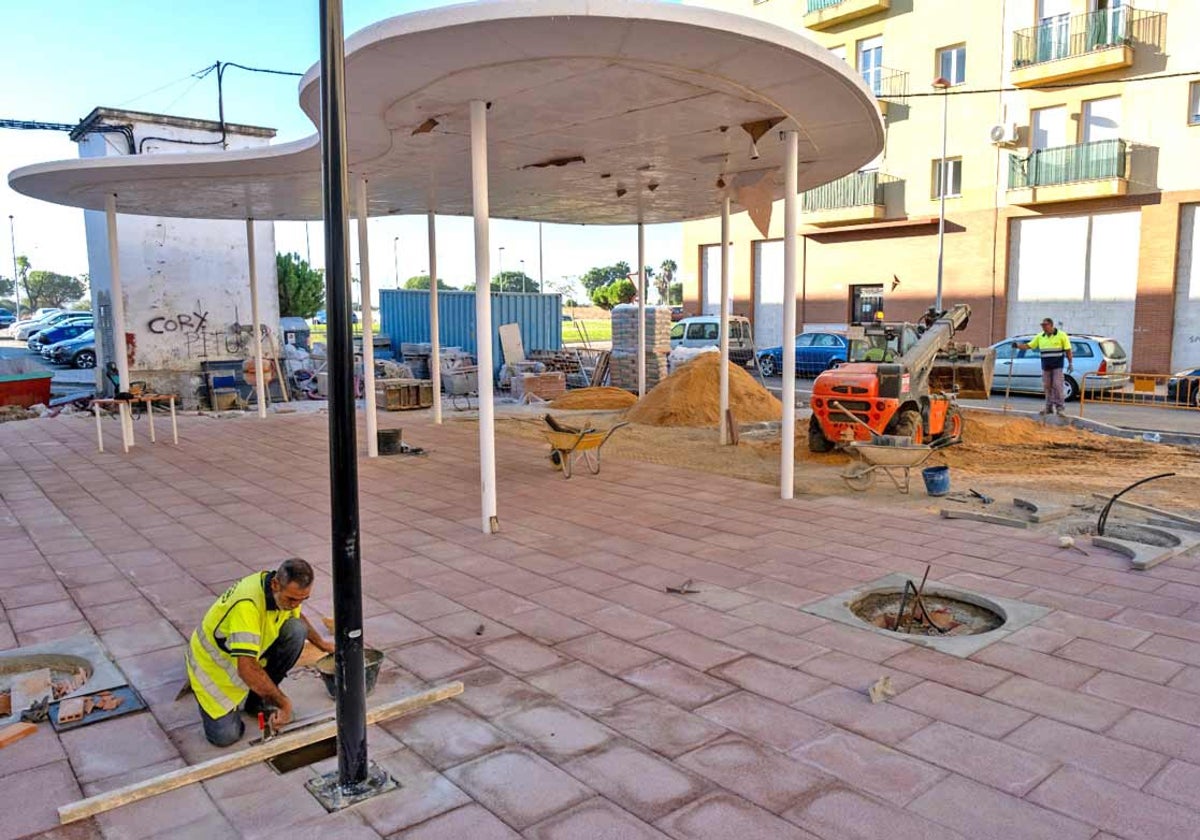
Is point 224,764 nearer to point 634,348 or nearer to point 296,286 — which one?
point 634,348

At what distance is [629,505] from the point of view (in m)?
8.38

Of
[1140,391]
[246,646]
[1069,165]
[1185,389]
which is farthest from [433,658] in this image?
[1069,165]

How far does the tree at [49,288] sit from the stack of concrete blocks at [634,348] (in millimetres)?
89597

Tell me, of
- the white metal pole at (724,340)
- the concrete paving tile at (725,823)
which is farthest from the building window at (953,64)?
the concrete paving tile at (725,823)

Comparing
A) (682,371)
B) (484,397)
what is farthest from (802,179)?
(484,397)

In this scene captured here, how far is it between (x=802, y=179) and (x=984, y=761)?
885cm

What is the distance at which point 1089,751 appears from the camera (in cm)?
355

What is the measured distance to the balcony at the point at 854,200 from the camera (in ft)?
89.1

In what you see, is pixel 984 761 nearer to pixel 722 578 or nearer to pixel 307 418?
pixel 722 578

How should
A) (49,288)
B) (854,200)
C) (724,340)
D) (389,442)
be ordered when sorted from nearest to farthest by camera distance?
(389,442) < (724,340) < (854,200) < (49,288)

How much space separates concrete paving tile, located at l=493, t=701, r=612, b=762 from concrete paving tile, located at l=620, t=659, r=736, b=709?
45cm

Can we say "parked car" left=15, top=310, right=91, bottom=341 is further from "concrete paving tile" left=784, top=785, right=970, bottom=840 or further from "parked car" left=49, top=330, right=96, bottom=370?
"concrete paving tile" left=784, top=785, right=970, bottom=840

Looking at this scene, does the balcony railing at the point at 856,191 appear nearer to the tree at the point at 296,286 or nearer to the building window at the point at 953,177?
the building window at the point at 953,177

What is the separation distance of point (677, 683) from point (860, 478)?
18.3 feet
